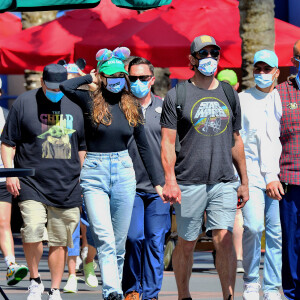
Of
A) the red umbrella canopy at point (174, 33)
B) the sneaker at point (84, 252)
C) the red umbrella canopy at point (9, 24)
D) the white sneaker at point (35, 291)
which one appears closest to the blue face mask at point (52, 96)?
the white sneaker at point (35, 291)

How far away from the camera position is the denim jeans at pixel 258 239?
899cm

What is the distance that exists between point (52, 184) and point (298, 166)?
85.0 inches

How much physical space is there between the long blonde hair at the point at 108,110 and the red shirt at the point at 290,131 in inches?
45.2

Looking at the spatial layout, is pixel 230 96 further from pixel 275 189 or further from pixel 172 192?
pixel 172 192

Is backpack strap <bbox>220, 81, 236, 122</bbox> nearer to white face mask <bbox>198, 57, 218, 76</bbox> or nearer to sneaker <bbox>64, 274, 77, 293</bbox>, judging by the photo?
white face mask <bbox>198, 57, 218, 76</bbox>

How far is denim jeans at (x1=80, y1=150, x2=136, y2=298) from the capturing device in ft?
26.7

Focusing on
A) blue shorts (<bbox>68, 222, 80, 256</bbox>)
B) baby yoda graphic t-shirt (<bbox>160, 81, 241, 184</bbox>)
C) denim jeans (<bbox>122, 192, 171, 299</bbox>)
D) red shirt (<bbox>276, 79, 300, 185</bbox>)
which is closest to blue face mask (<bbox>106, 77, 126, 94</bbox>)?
baby yoda graphic t-shirt (<bbox>160, 81, 241, 184</bbox>)

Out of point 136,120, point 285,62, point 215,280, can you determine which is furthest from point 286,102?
point 285,62

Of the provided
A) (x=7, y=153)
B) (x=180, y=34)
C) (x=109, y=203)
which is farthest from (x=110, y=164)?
(x=180, y=34)

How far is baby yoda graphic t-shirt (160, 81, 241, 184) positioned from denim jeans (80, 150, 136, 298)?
1.47ft

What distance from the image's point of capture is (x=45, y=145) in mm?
9117

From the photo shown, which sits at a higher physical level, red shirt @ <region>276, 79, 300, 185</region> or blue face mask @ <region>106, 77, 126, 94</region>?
blue face mask @ <region>106, 77, 126, 94</region>

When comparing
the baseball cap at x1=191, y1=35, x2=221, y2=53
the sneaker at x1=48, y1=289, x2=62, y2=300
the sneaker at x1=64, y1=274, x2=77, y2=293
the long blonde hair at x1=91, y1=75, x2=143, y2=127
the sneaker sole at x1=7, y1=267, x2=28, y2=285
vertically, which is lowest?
the sneaker at x1=64, y1=274, x2=77, y2=293

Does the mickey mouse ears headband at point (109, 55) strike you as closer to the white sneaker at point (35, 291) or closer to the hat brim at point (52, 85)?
the hat brim at point (52, 85)
